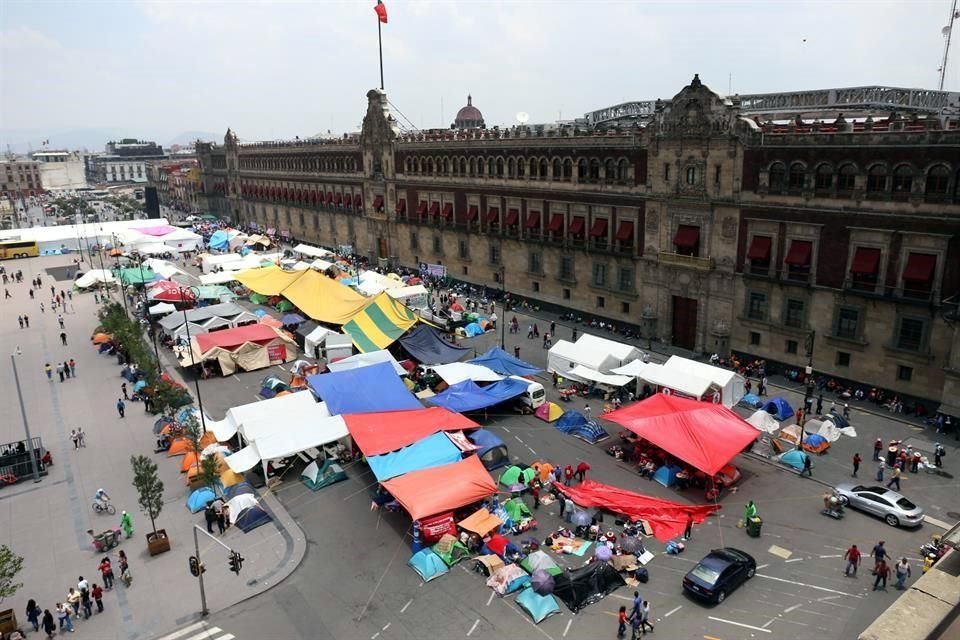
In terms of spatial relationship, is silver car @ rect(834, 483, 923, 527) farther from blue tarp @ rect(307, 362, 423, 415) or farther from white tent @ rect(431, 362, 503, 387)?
blue tarp @ rect(307, 362, 423, 415)

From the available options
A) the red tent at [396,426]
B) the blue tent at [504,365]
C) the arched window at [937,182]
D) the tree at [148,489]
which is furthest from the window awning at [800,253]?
the tree at [148,489]

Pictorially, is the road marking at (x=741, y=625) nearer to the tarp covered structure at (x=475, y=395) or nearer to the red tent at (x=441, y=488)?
the red tent at (x=441, y=488)

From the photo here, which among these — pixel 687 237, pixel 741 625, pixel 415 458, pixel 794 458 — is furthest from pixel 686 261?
pixel 741 625

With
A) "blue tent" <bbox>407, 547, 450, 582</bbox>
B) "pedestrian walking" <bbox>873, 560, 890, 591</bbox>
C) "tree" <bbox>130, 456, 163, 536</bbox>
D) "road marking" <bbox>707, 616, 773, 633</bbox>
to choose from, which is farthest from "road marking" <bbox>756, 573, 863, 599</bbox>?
"tree" <bbox>130, 456, 163, 536</bbox>

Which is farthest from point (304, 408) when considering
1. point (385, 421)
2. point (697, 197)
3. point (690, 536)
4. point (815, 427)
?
point (697, 197)

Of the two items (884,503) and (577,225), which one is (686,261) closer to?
(577,225)

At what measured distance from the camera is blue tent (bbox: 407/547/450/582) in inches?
892

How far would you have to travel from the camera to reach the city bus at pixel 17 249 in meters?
100

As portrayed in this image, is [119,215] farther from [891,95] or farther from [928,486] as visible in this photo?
[928,486]

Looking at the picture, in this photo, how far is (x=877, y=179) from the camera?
1361 inches

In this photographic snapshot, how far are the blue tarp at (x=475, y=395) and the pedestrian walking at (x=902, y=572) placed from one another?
62.1 ft

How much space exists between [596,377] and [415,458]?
1469 cm

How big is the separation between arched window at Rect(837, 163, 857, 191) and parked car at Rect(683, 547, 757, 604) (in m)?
23.2

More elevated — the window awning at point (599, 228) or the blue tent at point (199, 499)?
the window awning at point (599, 228)
